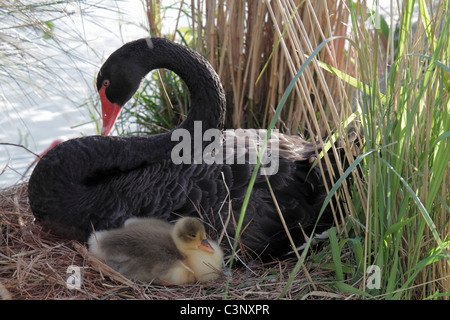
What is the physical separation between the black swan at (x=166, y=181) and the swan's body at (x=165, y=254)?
15cm

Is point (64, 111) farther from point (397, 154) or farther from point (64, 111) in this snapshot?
point (397, 154)

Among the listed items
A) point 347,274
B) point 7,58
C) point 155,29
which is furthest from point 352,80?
point 155,29

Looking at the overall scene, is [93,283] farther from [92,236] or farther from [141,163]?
Answer: [141,163]

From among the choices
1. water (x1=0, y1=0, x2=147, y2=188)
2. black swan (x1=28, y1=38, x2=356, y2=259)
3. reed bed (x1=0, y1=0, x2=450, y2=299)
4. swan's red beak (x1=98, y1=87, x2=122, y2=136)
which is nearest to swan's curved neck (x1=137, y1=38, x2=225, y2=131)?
black swan (x1=28, y1=38, x2=356, y2=259)

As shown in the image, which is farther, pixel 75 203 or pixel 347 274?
pixel 75 203

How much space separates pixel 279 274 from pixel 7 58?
1271mm

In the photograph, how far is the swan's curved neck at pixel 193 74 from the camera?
2438 mm

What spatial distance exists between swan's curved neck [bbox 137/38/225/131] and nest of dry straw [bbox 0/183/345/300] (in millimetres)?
686

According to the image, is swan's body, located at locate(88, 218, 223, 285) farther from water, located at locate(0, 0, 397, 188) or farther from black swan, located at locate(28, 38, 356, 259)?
water, located at locate(0, 0, 397, 188)

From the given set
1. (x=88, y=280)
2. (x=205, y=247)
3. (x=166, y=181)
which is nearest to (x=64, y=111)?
(x=166, y=181)

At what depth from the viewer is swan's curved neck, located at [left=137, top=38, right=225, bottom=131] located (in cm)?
244

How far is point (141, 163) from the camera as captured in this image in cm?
235

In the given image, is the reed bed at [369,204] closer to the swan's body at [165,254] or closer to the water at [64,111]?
the swan's body at [165,254]

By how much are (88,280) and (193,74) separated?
100cm
